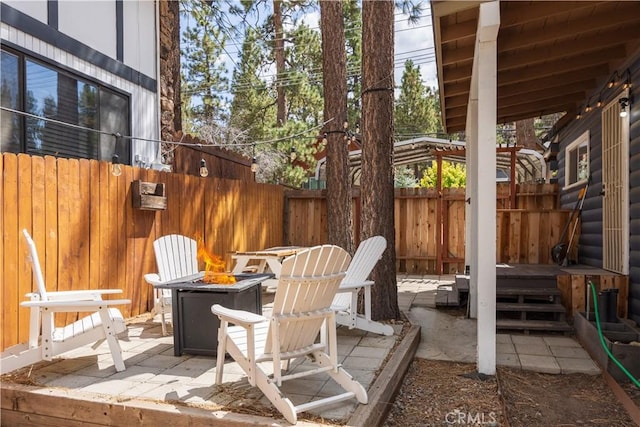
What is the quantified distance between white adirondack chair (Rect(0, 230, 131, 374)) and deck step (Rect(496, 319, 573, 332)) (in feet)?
11.5

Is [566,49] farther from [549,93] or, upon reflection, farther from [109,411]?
[109,411]

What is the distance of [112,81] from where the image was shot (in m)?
6.04

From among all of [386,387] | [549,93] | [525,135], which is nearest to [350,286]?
[386,387]

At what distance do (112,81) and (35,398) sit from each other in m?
4.53

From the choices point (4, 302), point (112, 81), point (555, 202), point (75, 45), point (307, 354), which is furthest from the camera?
point (555, 202)

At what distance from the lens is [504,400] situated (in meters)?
3.00

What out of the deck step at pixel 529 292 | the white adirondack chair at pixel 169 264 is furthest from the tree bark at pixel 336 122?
the white adirondack chair at pixel 169 264

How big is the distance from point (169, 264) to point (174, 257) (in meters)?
0.12

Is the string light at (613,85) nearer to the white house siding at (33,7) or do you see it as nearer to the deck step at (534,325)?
the deck step at (534,325)

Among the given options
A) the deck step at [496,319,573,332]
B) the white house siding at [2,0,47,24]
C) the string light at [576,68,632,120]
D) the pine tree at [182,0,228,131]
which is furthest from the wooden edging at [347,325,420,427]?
the pine tree at [182,0,228,131]

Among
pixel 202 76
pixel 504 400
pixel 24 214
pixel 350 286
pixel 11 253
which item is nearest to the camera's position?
pixel 504 400

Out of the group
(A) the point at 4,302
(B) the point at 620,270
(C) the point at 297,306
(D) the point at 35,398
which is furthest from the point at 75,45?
(B) the point at 620,270

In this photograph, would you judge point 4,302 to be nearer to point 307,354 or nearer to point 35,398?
point 35,398

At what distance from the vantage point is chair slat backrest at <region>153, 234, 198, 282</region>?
4.19 m
